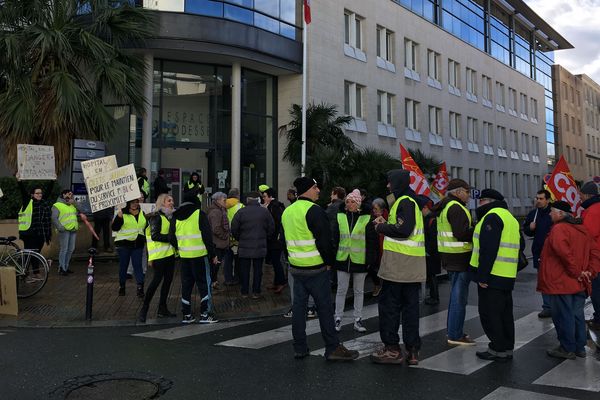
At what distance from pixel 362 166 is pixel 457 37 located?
75.2 ft

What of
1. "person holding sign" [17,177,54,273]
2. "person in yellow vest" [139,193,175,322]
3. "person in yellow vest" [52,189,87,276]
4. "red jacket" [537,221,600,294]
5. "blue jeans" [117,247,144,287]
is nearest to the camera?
"red jacket" [537,221,600,294]

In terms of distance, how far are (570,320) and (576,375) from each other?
727 millimetres

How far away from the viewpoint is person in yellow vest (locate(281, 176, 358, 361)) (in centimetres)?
550

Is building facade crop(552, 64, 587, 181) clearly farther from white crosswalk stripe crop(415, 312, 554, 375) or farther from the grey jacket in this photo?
white crosswalk stripe crop(415, 312, 554, 375)

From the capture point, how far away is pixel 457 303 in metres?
6.01

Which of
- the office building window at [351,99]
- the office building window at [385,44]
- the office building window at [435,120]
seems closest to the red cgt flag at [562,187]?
the office building window at [351,99]

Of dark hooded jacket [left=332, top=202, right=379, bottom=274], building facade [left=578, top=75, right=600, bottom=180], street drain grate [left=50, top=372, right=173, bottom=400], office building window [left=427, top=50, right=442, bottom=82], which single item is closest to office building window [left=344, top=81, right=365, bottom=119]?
office building window [left=427, top=50, right=442, bottom=82]

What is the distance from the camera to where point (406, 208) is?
536 cm

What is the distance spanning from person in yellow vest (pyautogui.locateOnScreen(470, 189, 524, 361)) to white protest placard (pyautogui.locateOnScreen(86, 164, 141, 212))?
18.2ft

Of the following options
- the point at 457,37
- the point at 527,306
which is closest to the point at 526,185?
the point at 457,37

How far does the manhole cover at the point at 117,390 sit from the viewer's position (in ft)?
14.5

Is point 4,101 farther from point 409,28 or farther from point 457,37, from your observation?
point 457,37

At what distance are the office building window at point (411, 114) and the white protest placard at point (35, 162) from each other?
21.0 m

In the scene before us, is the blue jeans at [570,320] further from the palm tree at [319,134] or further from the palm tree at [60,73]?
the palm tree at [319,134]
